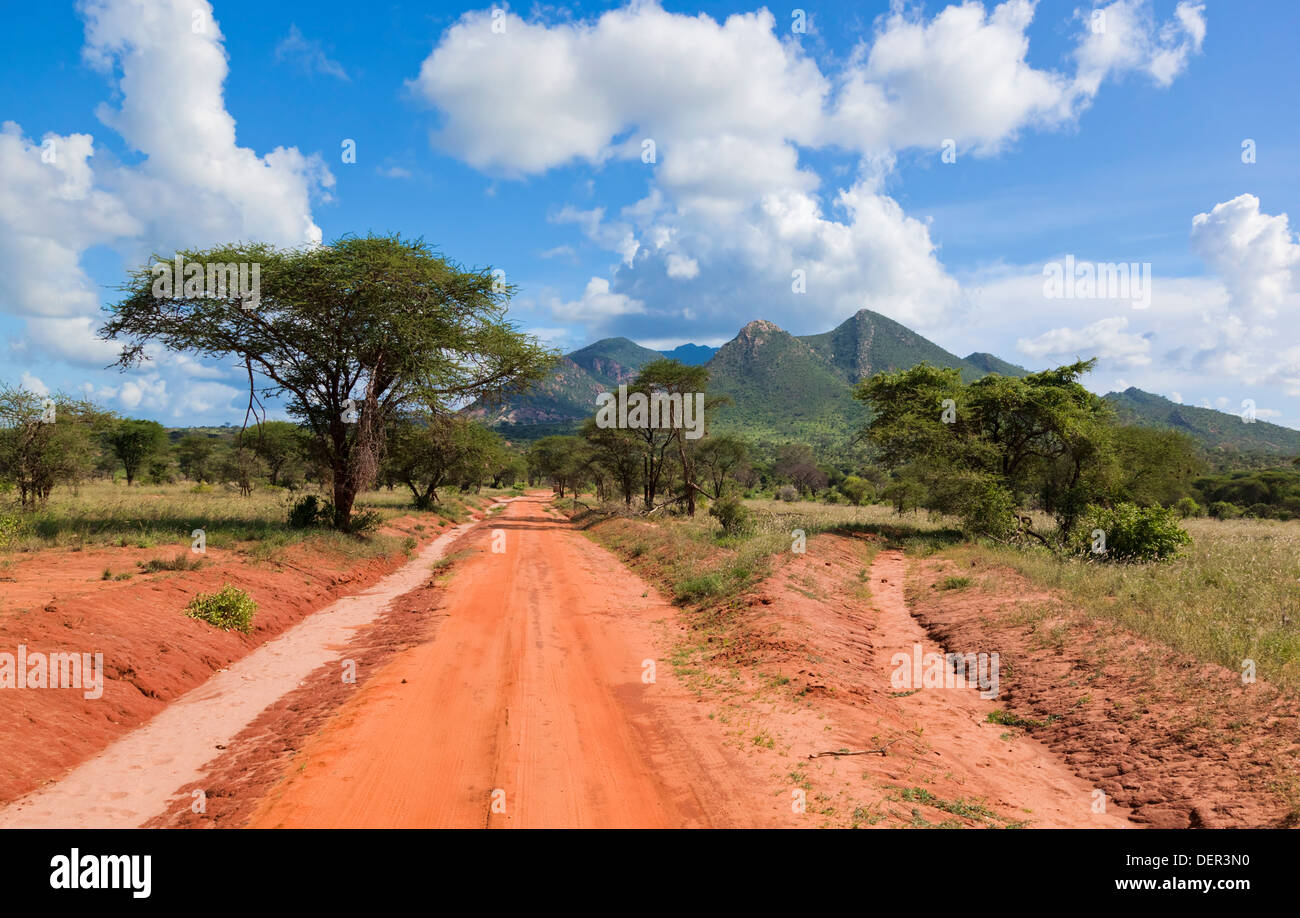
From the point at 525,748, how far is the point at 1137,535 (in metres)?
17.8

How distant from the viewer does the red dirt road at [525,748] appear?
5.16m

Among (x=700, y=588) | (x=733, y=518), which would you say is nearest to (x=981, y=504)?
(x=733, y=518)

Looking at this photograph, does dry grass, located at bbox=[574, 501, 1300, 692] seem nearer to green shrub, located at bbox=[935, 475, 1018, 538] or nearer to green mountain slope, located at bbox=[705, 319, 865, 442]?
green shrub, located at bbox=[935, 475, 1018, 538]

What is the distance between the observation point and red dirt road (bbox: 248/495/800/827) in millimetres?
5156

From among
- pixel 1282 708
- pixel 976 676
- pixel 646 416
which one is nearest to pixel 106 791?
pixel 976 676

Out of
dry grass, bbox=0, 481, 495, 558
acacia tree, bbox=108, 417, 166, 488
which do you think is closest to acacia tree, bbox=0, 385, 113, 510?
dry grass, bbox=0, 481, 495, 558

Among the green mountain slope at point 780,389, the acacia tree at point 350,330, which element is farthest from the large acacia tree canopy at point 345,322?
the green mountain slope at point 780,389

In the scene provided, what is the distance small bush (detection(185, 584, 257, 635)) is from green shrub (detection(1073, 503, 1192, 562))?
20.8 metres

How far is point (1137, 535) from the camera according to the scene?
660 inches

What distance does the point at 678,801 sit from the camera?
5.48 meters

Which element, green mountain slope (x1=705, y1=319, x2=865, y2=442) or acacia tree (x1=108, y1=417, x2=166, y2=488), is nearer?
acacia tree (x1=108, y1=417, x2=166, y2=488)

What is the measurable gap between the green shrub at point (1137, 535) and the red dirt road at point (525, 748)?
13.7 meters

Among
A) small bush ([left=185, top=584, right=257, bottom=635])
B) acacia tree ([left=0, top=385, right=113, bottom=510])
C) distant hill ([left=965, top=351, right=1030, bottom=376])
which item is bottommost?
small bush ([left=185, top=584, right=257, bottom=635])
